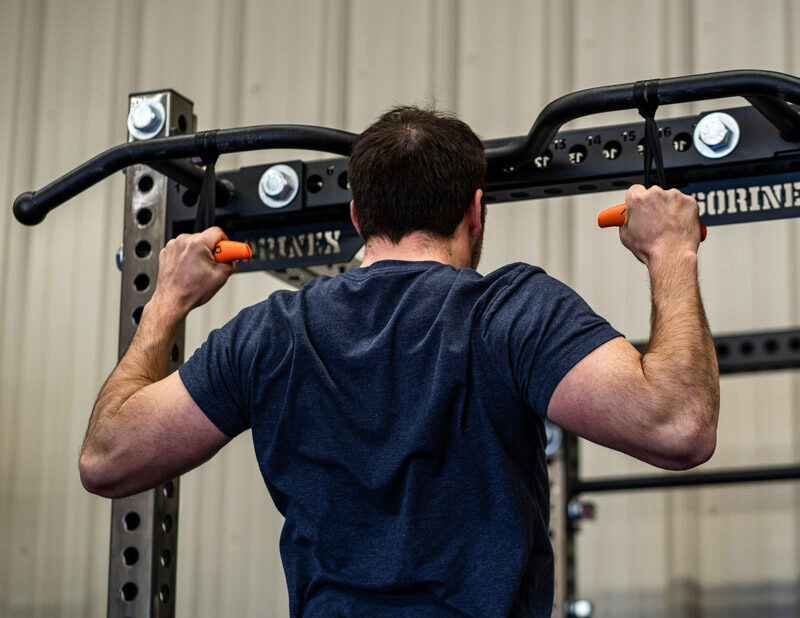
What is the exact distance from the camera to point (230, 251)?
159 cm

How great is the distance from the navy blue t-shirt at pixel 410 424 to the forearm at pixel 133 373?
0.42 feet

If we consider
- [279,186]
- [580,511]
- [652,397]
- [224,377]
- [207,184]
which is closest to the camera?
[652,397]

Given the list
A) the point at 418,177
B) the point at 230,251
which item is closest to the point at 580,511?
the point at 230,251

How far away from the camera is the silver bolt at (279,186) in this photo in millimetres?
1848

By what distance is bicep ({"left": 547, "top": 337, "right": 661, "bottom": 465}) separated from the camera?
1.15m

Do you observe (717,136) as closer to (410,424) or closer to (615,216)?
(615,216)

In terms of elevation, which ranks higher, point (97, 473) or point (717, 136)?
point (717, 136)

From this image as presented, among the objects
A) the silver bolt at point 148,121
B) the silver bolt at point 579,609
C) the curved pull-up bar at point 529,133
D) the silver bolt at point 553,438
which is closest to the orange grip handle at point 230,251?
the curved pull-up bar at point 529,133

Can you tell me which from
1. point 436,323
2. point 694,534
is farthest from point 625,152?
point 694,534

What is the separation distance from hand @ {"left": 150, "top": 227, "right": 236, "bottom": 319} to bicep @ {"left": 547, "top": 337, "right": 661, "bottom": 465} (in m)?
0.63

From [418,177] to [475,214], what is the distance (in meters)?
0.10

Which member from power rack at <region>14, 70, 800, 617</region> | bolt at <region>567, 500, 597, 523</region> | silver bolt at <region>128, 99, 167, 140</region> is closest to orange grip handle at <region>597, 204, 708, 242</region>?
power rack at <region>14, 70, 800, 617</region>

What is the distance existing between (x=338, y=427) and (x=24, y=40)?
4491mm

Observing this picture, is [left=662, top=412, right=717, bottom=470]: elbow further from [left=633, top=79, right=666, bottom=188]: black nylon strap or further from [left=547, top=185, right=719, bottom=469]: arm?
[left=633, top=79, right=666, bottom=188]: black nylon strap
